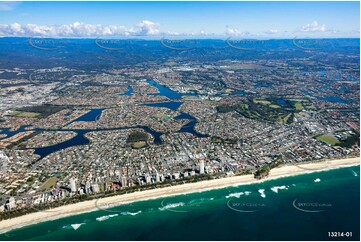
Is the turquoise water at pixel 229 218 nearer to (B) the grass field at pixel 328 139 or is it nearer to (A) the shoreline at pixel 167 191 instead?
(A) the shoreline at pixel 167 191

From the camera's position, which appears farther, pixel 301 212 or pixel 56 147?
pixel 56 147

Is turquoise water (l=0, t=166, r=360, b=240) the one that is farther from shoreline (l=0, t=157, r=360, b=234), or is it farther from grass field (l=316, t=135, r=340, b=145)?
grass field (l=316, t=135, r=340, b=145)

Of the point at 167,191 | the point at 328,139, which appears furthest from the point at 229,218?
the point at 328,139

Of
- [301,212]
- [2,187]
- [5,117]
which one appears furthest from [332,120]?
[5,117]

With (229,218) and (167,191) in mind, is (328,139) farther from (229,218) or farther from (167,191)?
(167,191)

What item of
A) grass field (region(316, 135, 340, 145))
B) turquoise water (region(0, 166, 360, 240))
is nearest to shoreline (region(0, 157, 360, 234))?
turquoise water (region(0, 166, 360, 240))

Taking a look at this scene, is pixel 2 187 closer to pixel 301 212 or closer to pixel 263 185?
pixel 263 185

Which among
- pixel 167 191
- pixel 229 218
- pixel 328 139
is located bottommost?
pixel 229 218
